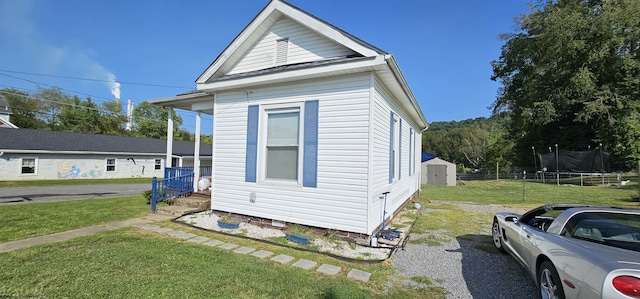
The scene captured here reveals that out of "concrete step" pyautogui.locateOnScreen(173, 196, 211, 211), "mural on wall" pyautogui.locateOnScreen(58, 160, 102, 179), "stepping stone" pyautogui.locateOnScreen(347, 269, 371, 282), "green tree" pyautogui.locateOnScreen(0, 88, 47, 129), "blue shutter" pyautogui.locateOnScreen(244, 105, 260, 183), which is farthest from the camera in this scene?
"green tree" pyautogui.locateOnScreen(0, 88, 47, 129)

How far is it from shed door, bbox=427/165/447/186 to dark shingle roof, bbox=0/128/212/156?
23745 millimetres

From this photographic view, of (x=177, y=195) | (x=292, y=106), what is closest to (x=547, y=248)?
(x=292, y=106)

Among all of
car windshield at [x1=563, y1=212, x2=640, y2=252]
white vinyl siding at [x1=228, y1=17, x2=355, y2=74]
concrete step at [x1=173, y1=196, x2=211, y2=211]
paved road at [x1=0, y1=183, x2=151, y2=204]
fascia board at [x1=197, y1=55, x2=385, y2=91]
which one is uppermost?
white vinyl siding at [x1=228, y1=17, x2=355, y2=74]

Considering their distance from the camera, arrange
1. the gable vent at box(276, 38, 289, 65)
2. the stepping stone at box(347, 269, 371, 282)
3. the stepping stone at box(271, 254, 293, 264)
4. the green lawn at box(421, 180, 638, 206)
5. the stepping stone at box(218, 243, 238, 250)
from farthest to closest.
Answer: the green lawn at box(421, 180, 638, 206) < the gable vent at box(276, 38, 289, 65) < the stepping stone at box(218, 243, 238, 250) < the stepping stone at box(271, 254, 293, 264) < the stepping stone at box(347, 269, 371, 282)

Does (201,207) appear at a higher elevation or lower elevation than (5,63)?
lower

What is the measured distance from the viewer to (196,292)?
10.2ft

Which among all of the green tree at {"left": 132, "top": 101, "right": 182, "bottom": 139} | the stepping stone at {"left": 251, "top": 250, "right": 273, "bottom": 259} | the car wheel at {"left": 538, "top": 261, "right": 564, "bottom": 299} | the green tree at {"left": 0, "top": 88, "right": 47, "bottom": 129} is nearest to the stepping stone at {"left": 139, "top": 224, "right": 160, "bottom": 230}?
the stepping stone at {"left": 251, "top": 250, "right": 273, "bottom": 259}

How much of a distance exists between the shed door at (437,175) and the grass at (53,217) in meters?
21.5

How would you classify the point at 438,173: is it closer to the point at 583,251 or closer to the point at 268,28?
the point at 268,28

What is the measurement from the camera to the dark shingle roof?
19844 millimetres

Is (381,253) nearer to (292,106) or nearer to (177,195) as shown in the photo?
(292,106)

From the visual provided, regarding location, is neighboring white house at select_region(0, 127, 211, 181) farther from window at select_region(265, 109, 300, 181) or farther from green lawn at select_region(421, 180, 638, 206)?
window at select_region(265, 109, 300, 181)

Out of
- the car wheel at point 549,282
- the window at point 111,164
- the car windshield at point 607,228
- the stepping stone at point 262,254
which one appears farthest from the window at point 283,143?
the window at point 111,164

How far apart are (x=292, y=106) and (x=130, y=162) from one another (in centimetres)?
2554
